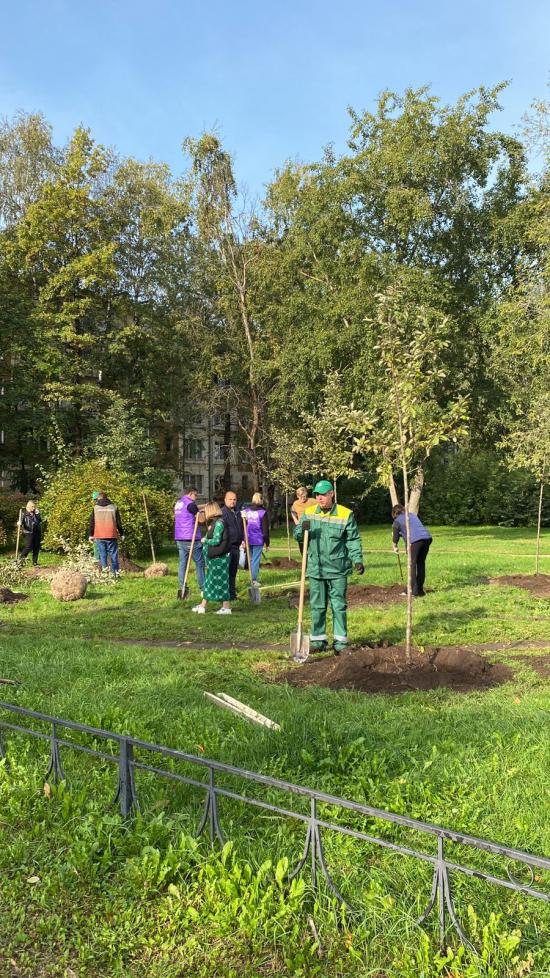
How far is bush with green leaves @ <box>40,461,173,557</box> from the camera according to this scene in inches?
757

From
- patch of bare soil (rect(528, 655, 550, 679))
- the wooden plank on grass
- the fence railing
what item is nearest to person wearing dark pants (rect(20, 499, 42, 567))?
the wooden plank on grass

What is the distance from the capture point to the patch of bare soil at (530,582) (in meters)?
13.0

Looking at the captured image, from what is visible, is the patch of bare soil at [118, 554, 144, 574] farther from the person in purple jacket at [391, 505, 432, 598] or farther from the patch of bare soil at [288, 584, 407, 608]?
the person in purple jacket at [391, 505, 432, 598]

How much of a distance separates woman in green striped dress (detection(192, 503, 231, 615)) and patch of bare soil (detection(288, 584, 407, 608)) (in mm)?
1254

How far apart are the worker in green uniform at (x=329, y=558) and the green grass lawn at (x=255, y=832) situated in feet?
3.28

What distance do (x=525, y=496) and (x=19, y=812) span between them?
1511 inches

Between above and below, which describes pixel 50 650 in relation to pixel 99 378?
below

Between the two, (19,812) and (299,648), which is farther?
(299,648)

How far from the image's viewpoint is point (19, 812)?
12.1ft

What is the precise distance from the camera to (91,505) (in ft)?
63.6

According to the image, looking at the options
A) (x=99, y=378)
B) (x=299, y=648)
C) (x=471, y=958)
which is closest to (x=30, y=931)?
(x=471, y=958)

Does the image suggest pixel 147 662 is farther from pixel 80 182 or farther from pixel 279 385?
pixel 80 182

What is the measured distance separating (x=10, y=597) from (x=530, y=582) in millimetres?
9509

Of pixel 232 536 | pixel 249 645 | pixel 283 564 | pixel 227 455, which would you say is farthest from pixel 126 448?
pixel 227 455
